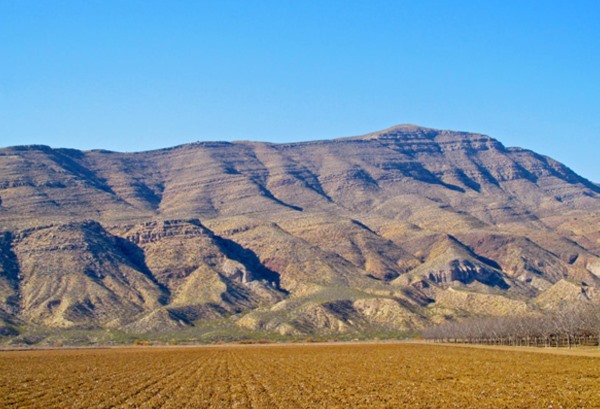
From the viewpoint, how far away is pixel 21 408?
35344 millimetres

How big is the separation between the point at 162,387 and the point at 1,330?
142m

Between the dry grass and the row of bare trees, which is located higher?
the dry grass

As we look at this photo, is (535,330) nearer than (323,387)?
No

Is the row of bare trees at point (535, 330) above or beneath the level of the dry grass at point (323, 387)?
beneath

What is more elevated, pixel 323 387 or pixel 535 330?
pixel 323 387

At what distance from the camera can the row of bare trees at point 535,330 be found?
11450cm

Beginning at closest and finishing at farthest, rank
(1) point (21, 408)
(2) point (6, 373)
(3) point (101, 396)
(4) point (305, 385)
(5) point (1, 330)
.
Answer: (1) point (21, 408) → (3) point (101, 396) → (4) point (305, 385) → (2) point (6, 373) → (5) point (1, 330)

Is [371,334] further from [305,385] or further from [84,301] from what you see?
[305,385]

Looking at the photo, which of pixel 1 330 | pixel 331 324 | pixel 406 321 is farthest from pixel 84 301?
pixel 406 321

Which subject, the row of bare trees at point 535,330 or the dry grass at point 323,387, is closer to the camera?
the dry grass at point 323,387

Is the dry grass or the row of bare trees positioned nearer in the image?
the dry grass

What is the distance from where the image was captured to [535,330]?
421ft

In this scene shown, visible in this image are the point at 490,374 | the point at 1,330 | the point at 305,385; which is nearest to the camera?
the point at 305,385

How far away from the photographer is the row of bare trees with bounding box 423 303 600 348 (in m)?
114
